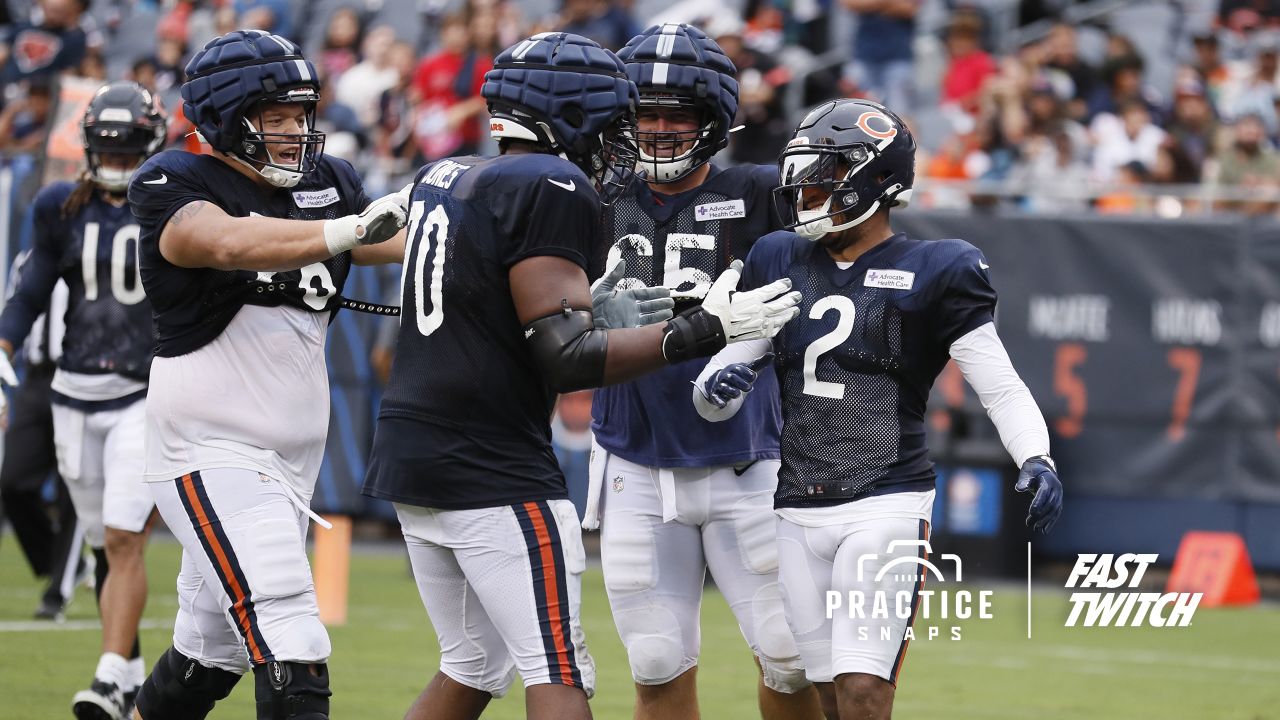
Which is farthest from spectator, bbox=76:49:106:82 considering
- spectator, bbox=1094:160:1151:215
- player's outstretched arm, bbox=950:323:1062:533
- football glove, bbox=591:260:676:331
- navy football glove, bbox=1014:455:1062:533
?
navy football glove, bbox=1014:455:1062:533

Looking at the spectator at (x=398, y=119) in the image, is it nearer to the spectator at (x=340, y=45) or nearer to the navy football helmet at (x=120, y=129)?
the spectator at (x=340, y=45)

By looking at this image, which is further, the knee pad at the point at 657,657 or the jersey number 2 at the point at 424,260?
the knee pad at the point at 657,657

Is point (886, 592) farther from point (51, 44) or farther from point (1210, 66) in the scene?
point (51, 44)

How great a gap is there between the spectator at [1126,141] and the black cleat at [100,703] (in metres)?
8.53

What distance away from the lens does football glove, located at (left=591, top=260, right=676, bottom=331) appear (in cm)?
447

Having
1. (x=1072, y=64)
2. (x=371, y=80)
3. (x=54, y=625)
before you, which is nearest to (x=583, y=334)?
(x=54, y=625)

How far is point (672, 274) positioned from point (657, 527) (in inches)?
29.5

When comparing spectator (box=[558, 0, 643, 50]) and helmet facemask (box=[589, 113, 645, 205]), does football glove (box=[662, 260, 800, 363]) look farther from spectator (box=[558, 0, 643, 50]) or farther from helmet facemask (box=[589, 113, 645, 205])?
spectator (box=[558, 0, 643, 50])

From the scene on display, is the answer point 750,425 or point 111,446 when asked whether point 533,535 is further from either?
point 111,446

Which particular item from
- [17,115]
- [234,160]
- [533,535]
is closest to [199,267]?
[234,160]

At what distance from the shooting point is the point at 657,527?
543 cm

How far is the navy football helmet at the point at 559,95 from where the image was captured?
4402 mm

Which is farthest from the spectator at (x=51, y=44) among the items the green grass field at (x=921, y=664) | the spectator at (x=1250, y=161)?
the spectator at (x=1250, y=161)

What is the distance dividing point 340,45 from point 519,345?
13.2 m
